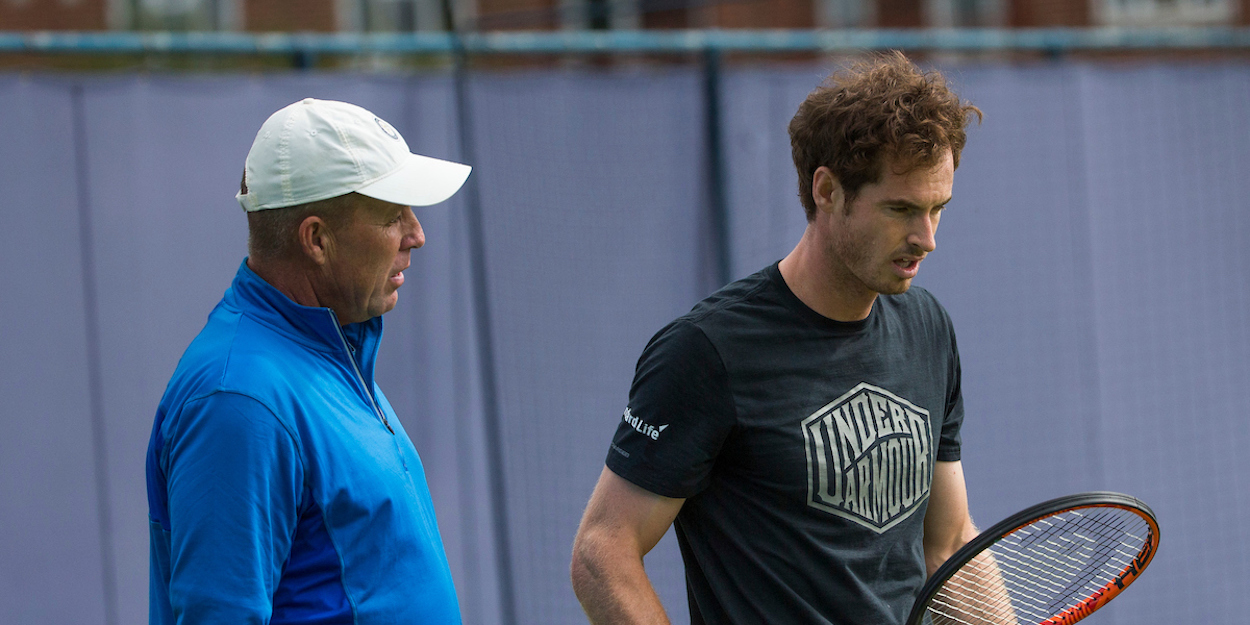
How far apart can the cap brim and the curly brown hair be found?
0.64 metres

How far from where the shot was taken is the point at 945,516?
2229 millimetres

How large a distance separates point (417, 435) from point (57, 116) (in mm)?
1692

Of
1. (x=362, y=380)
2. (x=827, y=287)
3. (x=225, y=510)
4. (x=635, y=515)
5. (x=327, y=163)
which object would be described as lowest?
(x=635, y=515)

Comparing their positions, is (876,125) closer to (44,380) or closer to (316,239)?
(316,239)

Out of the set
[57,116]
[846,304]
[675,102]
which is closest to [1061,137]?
[675,102]

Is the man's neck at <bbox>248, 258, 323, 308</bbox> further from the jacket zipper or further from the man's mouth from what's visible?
the man's mouth

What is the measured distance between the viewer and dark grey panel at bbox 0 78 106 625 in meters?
3.83

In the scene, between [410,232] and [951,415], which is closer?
[410,232]

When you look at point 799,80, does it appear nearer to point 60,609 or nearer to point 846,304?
point 846,304

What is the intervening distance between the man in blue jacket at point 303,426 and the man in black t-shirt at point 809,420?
38 cm

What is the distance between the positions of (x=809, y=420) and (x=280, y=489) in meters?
0.87

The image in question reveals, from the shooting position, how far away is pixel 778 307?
6.58 feet

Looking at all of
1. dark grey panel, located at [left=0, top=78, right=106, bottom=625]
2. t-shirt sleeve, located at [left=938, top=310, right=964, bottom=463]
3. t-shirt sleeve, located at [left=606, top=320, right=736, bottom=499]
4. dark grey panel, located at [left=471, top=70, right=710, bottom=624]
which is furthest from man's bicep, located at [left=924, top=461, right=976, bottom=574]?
dark grey panel, located at [left=0, top=78, right=106, bottom=625]

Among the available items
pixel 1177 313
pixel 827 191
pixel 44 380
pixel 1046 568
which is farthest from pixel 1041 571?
pixel 1177 313
